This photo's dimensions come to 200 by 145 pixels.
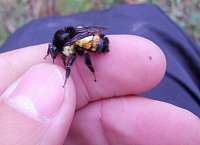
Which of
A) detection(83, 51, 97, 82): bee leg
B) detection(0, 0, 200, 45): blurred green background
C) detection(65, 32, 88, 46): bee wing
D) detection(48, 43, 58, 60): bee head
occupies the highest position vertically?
detection(65, 32, 88, 46): bee wing

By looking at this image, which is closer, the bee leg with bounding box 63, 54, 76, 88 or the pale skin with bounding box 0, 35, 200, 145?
the bee leg with bounding box 63, 54, 76, 88

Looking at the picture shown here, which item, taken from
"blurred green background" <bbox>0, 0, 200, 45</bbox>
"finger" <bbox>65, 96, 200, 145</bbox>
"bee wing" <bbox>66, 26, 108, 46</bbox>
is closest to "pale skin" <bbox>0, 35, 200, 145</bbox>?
"finger" <bbox>65, 96, 200, 145</bbox>

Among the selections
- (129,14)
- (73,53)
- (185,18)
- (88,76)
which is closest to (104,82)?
(88,76)

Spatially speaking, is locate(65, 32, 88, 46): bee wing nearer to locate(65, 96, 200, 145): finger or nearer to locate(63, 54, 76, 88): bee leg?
locate(63, 54, 76, 88): bee leg

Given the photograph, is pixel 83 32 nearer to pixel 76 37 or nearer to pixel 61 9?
pixel 76 37

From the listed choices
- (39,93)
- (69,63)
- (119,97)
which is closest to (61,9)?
(119,97)

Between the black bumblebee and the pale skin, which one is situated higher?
the black bumblebee

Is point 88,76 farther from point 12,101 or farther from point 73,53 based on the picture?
point 12,101
